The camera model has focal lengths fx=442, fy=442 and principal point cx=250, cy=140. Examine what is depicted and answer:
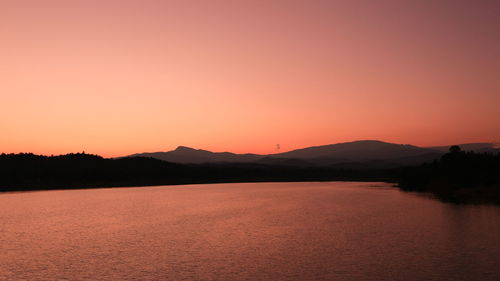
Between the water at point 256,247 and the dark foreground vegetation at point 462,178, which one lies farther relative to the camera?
the dark foreground vegetation at point 462,178

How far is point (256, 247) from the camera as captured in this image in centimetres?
4928

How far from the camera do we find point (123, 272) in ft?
125

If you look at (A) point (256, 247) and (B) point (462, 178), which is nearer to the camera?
(A) point (256, 247)

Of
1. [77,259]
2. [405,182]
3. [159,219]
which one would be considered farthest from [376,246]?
[405,182]

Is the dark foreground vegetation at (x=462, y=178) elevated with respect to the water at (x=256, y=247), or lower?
elevated

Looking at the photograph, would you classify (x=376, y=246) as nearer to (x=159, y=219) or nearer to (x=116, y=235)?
(x=116, y=235)

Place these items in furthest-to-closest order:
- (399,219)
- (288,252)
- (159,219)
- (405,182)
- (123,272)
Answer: (405,182) < (159,219) < (399,219) < (288,252) < (123,272)

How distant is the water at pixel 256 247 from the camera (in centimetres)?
3716

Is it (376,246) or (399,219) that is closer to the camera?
(376,246)

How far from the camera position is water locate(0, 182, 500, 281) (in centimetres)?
3716

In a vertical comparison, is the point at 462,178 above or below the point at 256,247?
above

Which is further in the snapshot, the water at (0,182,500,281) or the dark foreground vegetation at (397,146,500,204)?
the dark foreground vegetation at (397,146,500,204)

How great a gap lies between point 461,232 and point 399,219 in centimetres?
1670

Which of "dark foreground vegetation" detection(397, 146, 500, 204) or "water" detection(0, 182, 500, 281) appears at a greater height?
"dark foreground vegetation" detection(397, 146, 500, 204)
